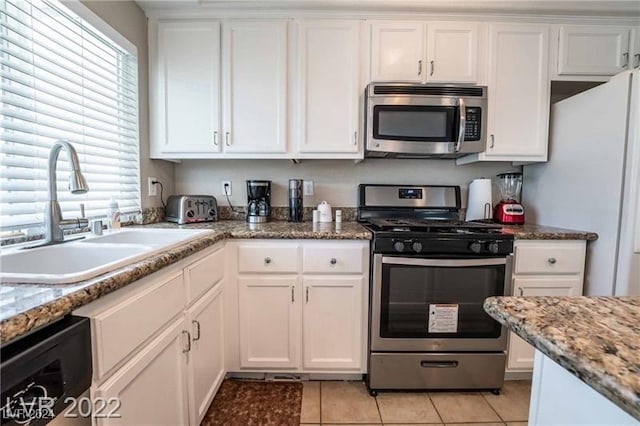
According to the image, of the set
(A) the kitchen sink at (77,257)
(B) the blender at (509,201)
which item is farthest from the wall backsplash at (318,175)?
(A) the kitchen sink at (77,257)

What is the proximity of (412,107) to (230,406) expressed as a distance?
2.02 metres

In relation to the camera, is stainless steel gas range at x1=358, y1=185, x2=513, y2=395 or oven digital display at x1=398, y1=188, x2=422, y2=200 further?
oven digital display at x1=398, y1=188, x2=422, y2=200

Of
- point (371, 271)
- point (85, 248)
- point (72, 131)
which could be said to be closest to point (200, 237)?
point (85, 248)

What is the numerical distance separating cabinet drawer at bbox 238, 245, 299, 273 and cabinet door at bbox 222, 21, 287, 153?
0.68 meters

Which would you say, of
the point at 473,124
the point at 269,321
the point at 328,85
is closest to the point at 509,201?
the point at 473,124

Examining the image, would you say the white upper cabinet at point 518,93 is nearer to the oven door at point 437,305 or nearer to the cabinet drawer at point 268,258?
the oven door at point 437,305

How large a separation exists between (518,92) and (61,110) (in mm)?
2577

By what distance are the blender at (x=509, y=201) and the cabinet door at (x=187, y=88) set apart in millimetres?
2027

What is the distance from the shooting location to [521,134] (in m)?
2.05

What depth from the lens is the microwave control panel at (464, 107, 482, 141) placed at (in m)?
1.94

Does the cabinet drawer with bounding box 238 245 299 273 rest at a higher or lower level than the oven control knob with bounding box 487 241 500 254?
lower

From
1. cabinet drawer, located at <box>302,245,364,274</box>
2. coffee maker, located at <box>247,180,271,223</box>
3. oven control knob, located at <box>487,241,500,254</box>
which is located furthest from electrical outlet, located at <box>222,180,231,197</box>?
oven control knob, located at <box>487,241,500,254</box>

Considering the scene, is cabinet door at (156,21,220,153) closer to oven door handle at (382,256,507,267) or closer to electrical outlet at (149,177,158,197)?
electrical outlet at (149,177,158,197)

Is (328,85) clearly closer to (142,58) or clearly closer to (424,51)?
(424,51)
